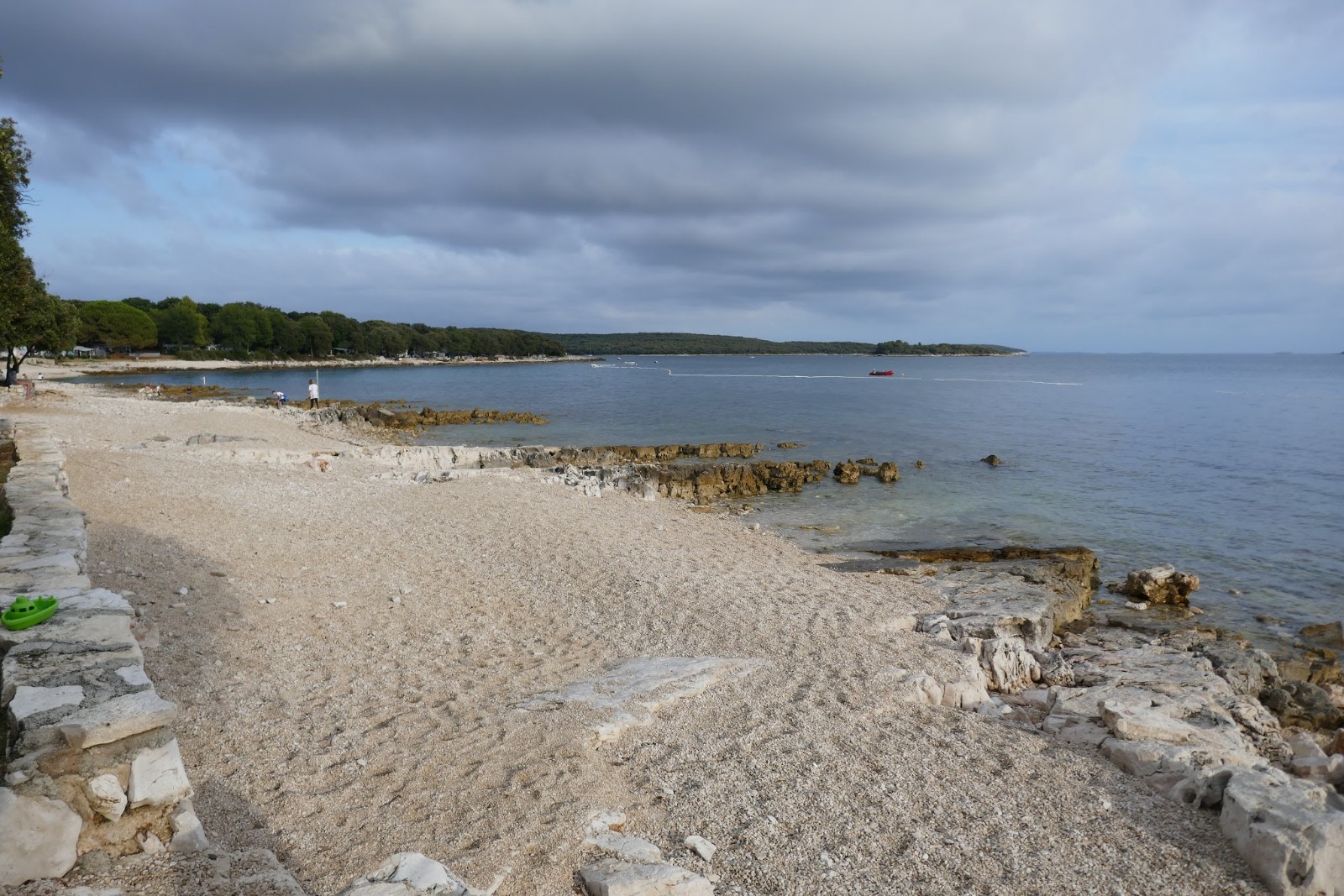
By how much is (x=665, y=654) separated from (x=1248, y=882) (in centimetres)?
527

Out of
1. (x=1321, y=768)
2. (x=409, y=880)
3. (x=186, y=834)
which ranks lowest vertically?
(x=1321, y=768)

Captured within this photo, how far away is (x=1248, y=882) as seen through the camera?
4.59 metres

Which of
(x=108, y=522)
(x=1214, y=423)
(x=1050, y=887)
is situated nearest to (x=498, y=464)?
(x=108, y=522)

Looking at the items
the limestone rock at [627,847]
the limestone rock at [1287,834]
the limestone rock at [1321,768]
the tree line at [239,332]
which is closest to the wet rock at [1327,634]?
the limestone rock at [1321,768]

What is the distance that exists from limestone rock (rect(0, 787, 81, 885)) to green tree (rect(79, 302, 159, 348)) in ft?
349

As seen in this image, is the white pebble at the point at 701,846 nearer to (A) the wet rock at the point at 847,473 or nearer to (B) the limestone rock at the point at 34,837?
(B) the limestone rock at the point at 34,837

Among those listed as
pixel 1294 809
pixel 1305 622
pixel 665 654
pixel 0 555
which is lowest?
pixel 1305 622

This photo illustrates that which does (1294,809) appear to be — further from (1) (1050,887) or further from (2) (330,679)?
(2) (330,679)

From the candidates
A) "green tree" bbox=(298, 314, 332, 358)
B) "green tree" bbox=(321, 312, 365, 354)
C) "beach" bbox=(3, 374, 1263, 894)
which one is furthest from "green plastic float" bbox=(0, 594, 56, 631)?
"green tree" bbox=(321, 312, 365, 354)

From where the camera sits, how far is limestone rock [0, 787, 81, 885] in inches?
119

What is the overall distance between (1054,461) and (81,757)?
111 feet

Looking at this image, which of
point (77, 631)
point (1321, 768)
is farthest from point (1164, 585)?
point (77, 631)

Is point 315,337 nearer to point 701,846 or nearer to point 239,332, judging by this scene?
point 239,332

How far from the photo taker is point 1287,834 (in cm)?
459
